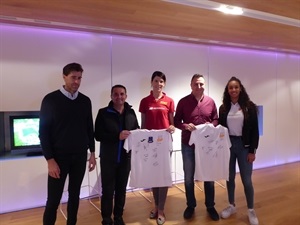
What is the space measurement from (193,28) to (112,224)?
2.34 metres

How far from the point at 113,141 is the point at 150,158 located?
1.40 feet

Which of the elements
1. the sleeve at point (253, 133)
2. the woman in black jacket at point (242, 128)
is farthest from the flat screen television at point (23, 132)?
the sleeve at point (253, 133)

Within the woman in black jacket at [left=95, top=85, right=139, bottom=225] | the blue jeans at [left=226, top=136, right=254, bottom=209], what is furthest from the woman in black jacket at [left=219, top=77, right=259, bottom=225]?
the woman in black jacket at [left=95, top=85, right=139, bottom=225]

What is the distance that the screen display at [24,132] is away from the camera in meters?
2.86

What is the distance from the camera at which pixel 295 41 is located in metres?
3.72

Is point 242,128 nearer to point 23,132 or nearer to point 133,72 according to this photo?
point 133,72

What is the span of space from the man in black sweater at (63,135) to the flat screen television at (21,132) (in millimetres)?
1265

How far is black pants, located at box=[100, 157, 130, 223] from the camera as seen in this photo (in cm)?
217

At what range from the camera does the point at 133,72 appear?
134 inches

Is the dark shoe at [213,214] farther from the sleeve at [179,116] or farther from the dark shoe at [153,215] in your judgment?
the sleeve at [179,116]

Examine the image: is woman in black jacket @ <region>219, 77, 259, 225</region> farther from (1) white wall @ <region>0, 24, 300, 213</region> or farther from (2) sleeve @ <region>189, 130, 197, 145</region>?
(1) white wall @ <region>0, 24, 300, 213</region>

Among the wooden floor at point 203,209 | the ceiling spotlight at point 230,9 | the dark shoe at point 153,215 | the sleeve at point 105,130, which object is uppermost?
the ceiling spotlight at point 230,9

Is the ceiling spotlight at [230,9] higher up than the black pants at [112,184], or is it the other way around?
the ceiling spotlight at [230,9]

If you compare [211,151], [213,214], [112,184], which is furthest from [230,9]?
[213,214]
